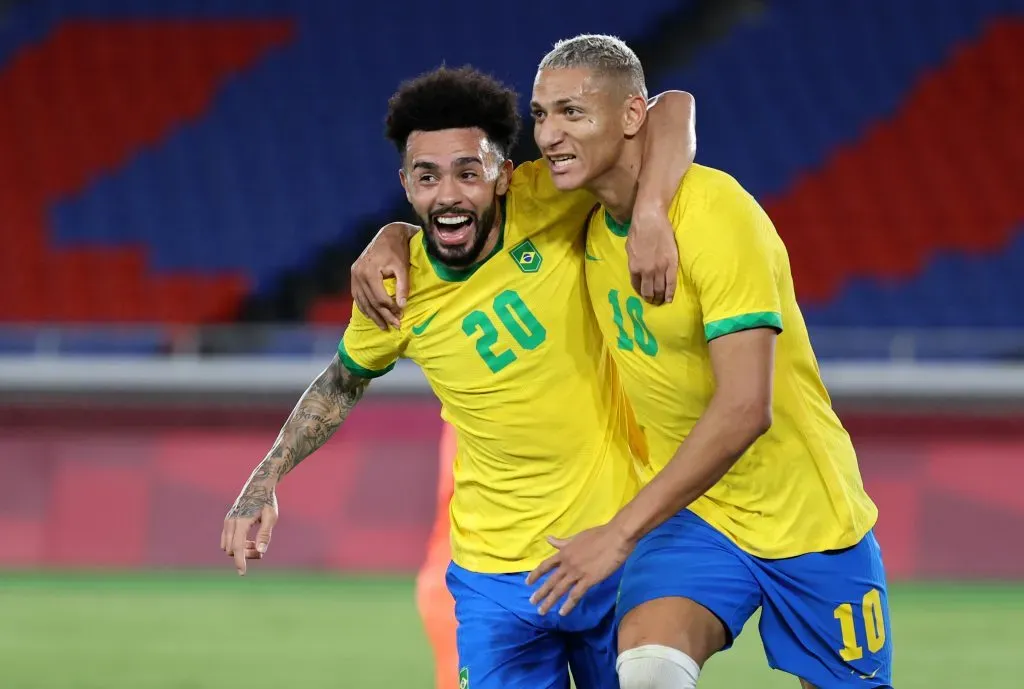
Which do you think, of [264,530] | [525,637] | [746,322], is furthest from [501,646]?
[746,322]

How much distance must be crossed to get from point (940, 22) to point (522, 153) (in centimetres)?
399

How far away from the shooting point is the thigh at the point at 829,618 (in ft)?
11.8

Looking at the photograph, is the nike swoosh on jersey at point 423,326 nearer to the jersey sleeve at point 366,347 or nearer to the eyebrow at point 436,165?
the jersey sleeve at point 366,347

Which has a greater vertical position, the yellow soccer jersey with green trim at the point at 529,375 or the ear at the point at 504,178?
the ear at the point at 504,178

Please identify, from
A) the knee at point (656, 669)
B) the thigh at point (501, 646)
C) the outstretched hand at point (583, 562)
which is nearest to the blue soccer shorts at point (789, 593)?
the knee at point (656, 669)

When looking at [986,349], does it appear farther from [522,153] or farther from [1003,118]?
[522,153]

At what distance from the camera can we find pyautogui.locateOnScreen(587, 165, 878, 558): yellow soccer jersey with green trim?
337cm

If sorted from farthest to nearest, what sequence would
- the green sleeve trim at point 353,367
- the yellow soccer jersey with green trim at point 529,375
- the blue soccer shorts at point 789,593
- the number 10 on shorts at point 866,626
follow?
1. the green sleeve trim at point 353,367
2. the yellow soccer jersey with green trim at point 529,375
3. the number 10 on shorts at point 866,626
4. the blue soccer shorts at point 789,593

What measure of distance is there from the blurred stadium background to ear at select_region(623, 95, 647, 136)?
11.6 ft

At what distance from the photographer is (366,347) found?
3.98 m

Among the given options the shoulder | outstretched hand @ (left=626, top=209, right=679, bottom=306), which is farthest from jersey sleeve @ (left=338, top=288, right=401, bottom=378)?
the shoulder

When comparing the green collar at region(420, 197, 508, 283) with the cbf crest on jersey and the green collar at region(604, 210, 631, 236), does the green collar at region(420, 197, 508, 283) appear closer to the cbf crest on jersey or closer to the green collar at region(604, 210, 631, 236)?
the cbf crest on jersey

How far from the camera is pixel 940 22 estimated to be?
520 inches

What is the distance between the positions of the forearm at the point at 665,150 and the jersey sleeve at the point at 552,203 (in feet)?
0.94
